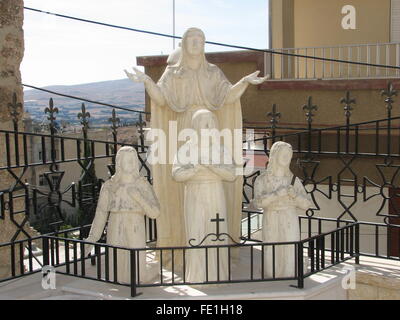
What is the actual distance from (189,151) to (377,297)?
2.24 metres

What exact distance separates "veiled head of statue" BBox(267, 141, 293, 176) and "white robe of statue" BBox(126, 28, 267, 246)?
0.51m

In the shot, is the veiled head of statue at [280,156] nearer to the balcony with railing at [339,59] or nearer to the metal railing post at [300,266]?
the metal railing post at [300,266]

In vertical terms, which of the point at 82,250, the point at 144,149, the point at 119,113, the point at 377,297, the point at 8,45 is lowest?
the point at 377,297

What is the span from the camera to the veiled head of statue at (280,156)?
433cm

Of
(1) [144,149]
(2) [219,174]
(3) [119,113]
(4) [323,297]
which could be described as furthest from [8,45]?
(4) [323,297]

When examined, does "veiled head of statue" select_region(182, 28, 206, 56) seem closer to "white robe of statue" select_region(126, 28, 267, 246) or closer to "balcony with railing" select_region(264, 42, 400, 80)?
"white robe of statue" select_region(126, 28, 267, 246)

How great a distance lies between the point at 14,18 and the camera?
580 cm

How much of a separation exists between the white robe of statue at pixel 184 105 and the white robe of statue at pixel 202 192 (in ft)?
1.95

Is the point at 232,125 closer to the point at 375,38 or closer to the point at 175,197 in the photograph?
the point at 175,197

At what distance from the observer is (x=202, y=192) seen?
4.27 m

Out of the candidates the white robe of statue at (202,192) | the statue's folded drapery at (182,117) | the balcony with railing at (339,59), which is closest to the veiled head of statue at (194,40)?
the statue's folded drapery at (182,117)

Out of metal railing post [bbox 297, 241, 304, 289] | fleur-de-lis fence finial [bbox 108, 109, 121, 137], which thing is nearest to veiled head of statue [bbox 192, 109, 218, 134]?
metal railing post [bbox 297, 241, 304, 289]

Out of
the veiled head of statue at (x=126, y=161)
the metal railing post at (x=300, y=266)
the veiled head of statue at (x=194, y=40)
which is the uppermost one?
the veiled head of statue at (x=194, y=40)

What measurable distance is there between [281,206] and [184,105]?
1.30m
